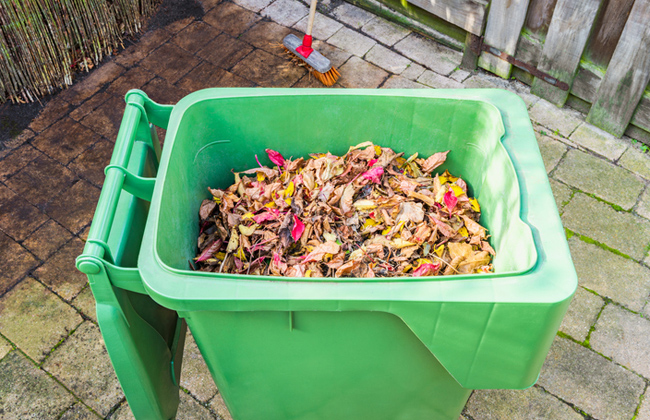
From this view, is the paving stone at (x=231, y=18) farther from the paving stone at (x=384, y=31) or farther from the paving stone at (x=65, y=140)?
the paving stone at (x=65, y=140)

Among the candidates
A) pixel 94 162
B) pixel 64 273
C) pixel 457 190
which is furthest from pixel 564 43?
pixel 64 273

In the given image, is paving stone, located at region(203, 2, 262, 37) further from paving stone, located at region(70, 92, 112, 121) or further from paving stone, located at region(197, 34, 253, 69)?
paving stone, located at region(70, 92, 112, 121)

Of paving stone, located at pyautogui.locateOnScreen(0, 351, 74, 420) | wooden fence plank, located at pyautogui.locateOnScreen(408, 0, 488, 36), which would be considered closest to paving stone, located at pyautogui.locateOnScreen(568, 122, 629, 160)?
wooden fence plank, located at pyautogui.locateOnScreen(408, 0, 488, 36)

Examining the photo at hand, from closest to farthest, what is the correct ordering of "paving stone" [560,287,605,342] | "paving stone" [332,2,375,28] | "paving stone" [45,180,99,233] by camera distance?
"paving stone" [560,287,605,342], "paving stone" [45,180,99,233], "paving stone" [332,2,375,28]

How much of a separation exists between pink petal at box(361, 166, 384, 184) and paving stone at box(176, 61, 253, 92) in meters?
2.01

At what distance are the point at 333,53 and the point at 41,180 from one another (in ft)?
7.20

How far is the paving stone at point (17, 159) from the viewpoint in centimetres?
358

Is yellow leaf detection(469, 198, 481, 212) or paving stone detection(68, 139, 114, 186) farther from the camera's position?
paving stone detection(68, 139, 114, 186)

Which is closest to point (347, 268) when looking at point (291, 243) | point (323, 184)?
point (291, 243)

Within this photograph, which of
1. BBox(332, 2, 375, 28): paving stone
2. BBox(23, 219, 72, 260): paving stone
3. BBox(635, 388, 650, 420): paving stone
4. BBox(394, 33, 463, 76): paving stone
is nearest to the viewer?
BBox(635, 388, 650, 420): paving stone

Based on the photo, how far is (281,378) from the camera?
199cm

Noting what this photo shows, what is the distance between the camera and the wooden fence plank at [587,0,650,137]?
3268 millimetres

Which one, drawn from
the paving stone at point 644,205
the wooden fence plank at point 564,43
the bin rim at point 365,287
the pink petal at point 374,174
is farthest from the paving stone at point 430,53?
the bin rim at point 365,287

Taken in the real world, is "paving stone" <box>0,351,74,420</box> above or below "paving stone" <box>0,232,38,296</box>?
below
